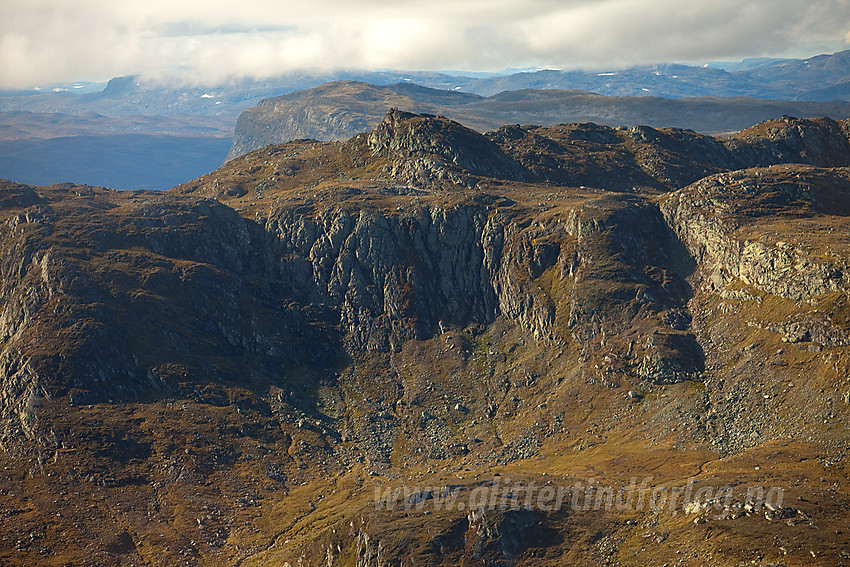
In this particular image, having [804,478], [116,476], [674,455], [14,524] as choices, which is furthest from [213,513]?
[804,478]

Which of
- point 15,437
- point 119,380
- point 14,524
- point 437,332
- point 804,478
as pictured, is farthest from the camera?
point 437,332

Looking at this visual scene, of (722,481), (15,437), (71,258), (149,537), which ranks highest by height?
(71,258)

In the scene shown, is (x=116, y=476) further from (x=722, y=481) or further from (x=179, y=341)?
(x=722, y=481)

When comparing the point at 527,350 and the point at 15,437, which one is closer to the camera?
the point at 15,437

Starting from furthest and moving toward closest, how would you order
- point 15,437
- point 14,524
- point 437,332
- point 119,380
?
point 437,332 < point 119,380 < point 15,437 < point 14,524

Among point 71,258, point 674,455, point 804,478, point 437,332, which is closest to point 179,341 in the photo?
point 71,258

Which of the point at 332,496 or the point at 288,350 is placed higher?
the point at 288,350
